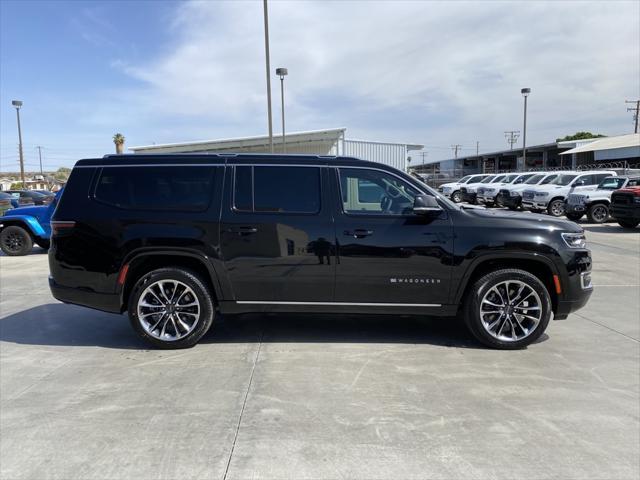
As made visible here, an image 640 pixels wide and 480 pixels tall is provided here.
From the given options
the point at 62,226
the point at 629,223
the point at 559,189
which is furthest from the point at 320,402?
the point at 559,189

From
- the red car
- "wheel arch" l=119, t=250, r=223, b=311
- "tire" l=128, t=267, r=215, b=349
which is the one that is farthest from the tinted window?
the red car

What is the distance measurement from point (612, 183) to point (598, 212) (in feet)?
4.29

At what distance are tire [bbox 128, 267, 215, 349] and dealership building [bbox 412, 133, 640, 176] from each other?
1533 inches

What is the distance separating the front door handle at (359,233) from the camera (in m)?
4.69

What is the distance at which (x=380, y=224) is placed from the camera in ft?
15.4

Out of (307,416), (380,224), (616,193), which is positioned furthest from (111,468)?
(616,193)

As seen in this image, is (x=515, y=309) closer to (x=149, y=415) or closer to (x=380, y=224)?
(x=380, y=224)

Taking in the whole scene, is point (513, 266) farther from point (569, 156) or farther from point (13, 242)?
point (569, 156)

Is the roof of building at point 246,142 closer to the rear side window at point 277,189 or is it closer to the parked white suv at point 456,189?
the parked white suv at point 456,189

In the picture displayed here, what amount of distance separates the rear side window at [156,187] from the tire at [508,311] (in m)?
2.88

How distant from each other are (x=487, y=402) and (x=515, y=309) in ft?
4.55

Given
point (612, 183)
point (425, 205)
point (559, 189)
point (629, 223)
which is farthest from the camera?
point (559, 189)

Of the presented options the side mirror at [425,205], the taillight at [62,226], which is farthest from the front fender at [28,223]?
the side mirror at [425,205]

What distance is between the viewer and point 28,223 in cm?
1177
